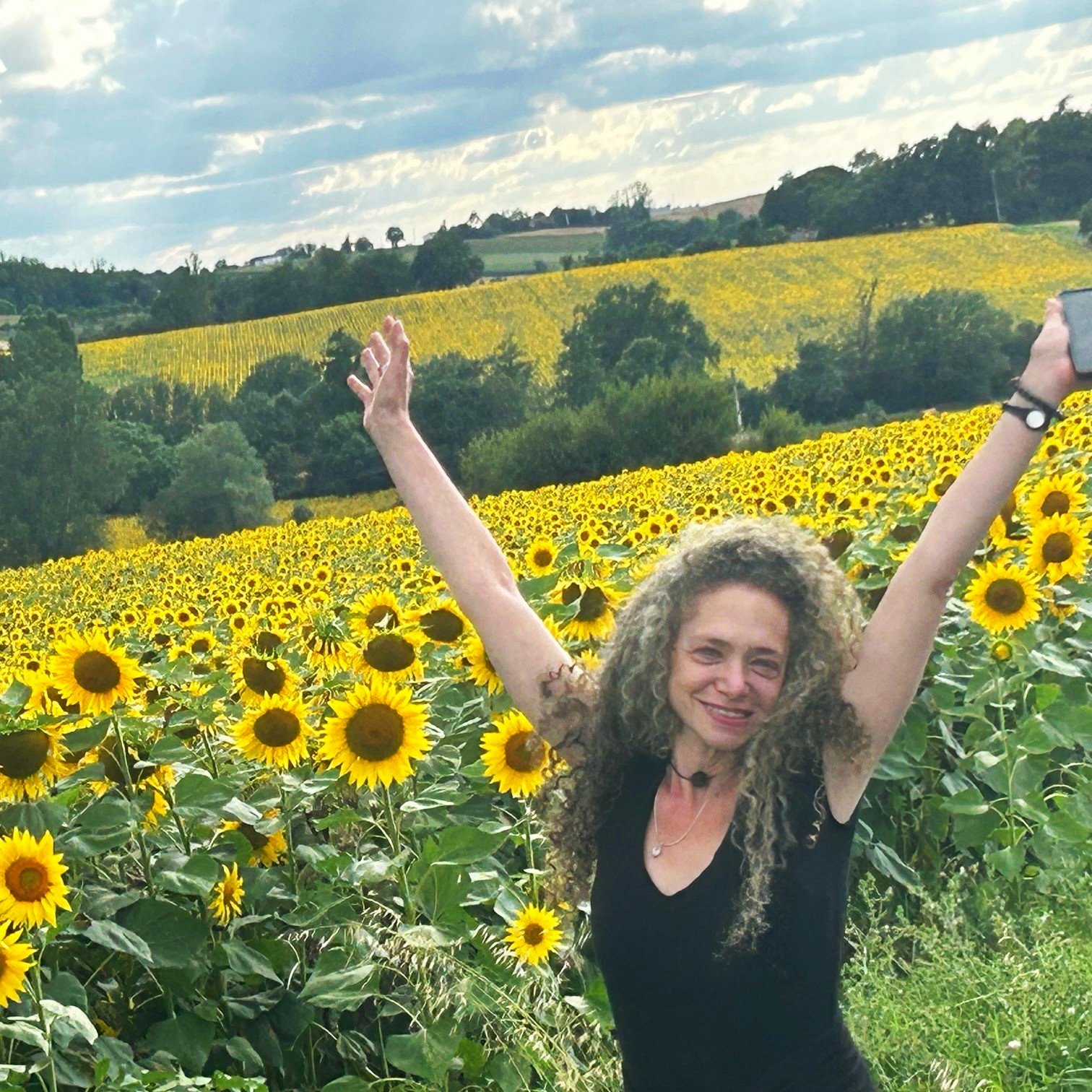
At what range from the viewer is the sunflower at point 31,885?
3088 mm

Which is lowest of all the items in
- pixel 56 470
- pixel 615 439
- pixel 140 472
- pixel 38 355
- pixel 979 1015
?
pixel 140 472

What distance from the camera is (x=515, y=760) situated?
13.2 ft

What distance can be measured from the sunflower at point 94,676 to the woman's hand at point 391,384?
106 cm

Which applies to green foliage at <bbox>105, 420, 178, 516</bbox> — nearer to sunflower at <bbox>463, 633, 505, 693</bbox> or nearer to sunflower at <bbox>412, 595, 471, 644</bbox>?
sunflower at <bbox>412, 595, 471, 644</bbox>

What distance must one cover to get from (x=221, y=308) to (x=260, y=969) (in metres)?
87.2

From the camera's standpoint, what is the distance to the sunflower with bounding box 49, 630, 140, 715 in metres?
4.21

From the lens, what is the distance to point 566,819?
3328 mm

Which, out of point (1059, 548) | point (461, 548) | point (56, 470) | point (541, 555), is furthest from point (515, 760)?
point (56, 470)

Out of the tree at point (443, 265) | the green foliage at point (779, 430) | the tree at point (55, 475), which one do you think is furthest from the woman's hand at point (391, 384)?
the tree at point (443, 265)

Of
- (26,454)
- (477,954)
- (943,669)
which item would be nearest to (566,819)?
(477,954)

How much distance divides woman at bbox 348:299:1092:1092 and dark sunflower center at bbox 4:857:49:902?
1.03 m

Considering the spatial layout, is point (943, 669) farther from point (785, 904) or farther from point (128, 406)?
point (128, 406)

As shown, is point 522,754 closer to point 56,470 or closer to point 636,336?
point 56,470

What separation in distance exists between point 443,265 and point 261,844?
84.7 metres
